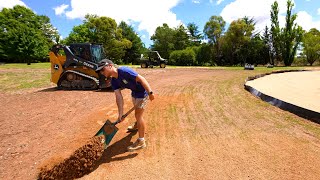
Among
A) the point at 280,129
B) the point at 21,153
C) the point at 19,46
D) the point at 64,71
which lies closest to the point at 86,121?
the point at 21,153

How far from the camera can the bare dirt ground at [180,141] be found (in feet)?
14.5

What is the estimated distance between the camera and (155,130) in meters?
6.33

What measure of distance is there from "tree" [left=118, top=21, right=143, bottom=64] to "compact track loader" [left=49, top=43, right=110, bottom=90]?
148 feet

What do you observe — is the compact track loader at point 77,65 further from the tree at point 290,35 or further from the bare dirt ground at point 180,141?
the tree at point 290,35

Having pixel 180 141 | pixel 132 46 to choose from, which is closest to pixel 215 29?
pixel 132 46

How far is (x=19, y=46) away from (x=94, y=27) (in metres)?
13.0

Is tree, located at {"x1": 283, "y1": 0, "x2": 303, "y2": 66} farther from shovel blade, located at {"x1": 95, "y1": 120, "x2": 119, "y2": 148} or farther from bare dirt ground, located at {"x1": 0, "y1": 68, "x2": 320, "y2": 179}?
shovel blade, located at {"x1": 95, "y1": 120, "x2": 119, "y2": 148}

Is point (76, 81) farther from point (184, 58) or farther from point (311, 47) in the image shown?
point (311, 47)

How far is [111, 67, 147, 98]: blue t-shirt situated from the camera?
4.96 metres

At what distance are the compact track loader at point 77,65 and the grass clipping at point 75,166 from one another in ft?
27.2

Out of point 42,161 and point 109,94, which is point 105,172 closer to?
point 42,161

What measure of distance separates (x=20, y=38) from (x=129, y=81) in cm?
4774

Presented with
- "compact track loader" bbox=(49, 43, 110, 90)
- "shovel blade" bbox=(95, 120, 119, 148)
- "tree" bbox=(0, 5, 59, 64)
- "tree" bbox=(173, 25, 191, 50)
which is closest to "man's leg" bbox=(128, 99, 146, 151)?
"shovel blade" bbox=(95, 120, 119, 148)

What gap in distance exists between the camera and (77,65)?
13.1 meters
